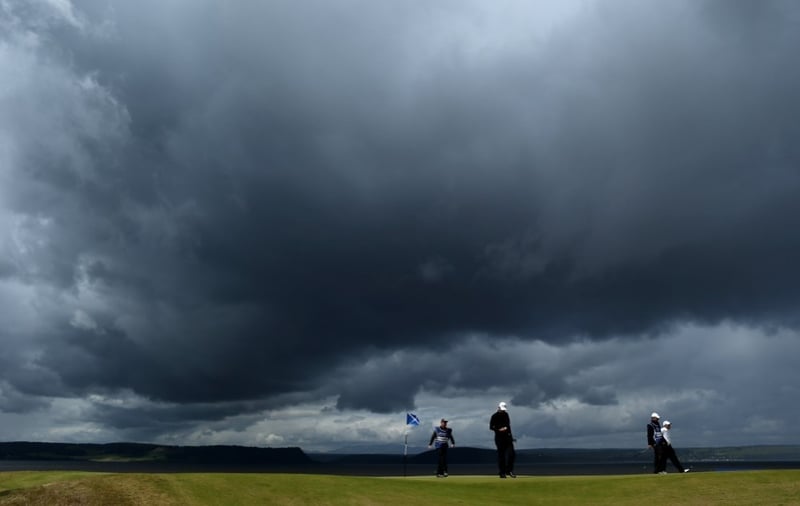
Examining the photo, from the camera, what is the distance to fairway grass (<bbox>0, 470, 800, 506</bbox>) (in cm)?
2156

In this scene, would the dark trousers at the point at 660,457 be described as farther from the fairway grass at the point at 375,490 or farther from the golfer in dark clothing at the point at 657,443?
the fairway grass at the point at 375,490

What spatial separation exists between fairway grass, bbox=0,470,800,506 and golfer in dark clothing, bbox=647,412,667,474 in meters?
6.31

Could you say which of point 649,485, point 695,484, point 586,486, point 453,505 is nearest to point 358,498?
point 453,505

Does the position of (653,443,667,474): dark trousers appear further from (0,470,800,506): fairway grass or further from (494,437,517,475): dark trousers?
(494,437,517,475): dark trousers

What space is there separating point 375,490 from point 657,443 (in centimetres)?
1874

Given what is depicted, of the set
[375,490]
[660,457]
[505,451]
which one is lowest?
[375,490]

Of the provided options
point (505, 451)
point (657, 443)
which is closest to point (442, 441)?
point (505, 451)

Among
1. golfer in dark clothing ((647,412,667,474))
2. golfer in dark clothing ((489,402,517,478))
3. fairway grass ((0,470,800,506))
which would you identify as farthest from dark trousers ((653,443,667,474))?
golfer in dark clothing ((489,402,517,478))

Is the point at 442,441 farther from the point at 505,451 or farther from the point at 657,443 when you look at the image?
the point at 657,443

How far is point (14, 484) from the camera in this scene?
26.6 meters

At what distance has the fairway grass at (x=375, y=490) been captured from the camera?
21562 mm

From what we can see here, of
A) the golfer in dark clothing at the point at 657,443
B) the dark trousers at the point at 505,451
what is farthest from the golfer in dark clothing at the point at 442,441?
the golfer in dark clothing at the point at 657,443

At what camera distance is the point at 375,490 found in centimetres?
2542

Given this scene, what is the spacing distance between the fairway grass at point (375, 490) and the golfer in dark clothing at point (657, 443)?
248 inches
